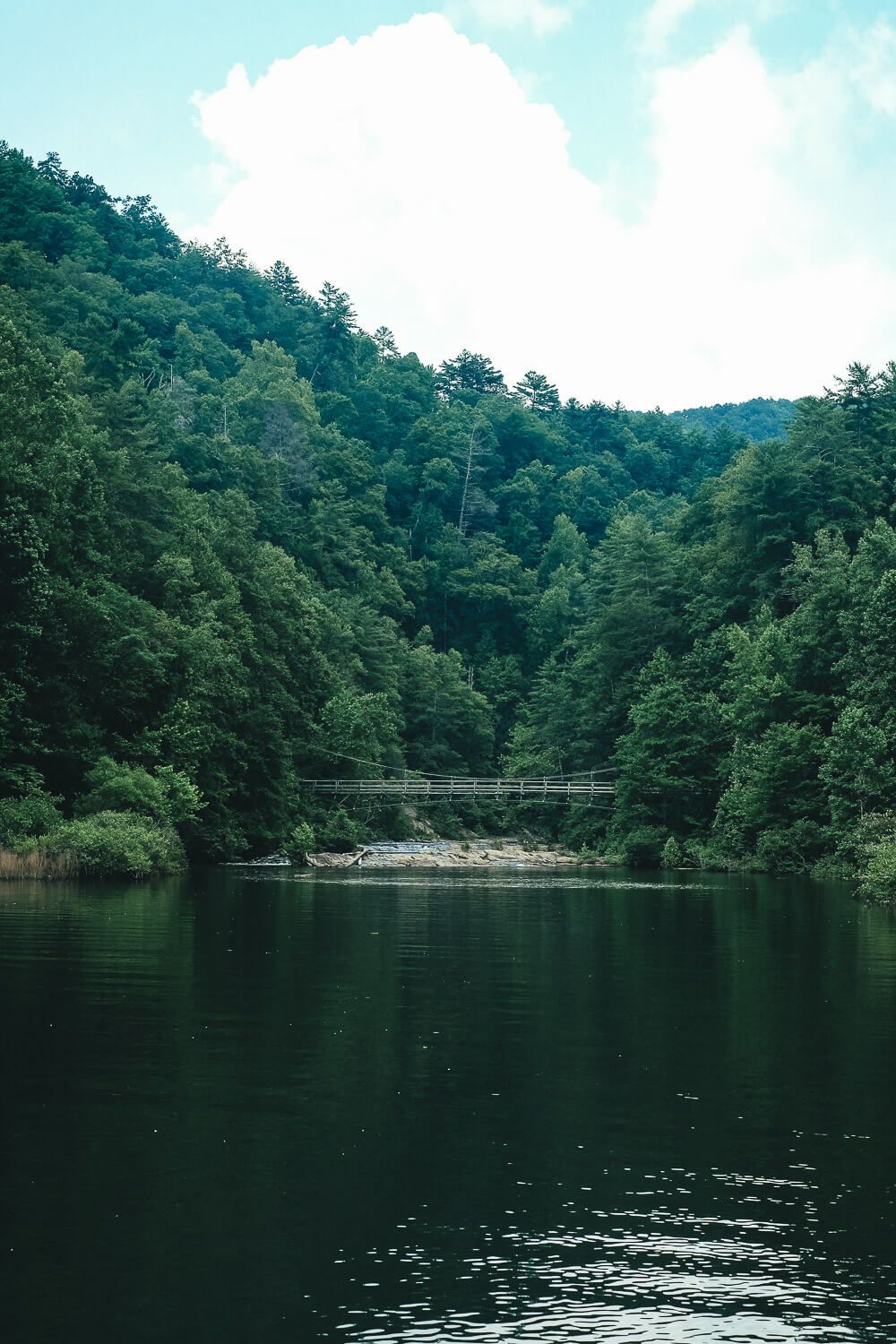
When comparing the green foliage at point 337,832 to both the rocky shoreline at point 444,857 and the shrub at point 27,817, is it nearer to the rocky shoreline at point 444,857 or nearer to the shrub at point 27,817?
the rocky shoreline at point 444,857

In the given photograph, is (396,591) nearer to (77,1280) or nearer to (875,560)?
(875,560)

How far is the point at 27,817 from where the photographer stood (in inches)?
1880

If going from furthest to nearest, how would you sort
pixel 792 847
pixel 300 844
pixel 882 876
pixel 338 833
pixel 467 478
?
pixel 467 478 < pixel 338 833 < pixel 300 844 < pixel 792 847 < pixel 882 876

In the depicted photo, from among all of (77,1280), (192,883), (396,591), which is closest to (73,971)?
(77,1280)

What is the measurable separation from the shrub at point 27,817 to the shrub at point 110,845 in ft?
2.15

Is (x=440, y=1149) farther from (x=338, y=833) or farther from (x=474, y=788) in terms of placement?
(x=474, y=788)

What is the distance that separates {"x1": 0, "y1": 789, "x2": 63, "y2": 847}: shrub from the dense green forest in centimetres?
13

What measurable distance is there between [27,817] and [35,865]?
2150 millimetres

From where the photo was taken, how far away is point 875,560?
6956cm

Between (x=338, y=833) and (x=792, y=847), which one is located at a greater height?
(x=338, y=833)

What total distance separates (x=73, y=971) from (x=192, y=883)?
87.7ft

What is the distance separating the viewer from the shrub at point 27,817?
1832 inches

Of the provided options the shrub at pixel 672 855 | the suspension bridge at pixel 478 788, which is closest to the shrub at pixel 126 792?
the shrub at pixel 672 855

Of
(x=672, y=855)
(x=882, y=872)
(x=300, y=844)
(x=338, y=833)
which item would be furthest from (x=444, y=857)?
(x=882, y=872)
